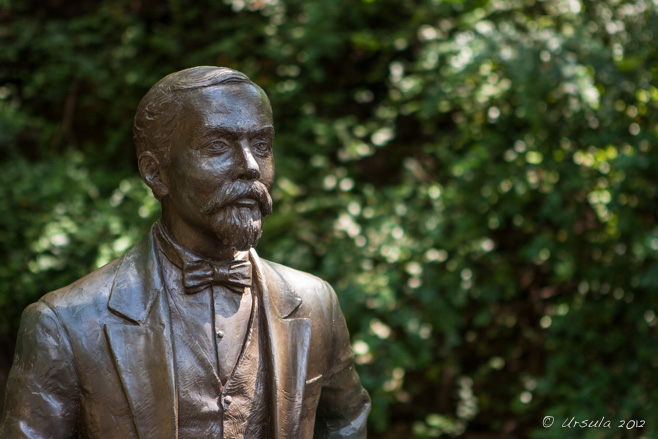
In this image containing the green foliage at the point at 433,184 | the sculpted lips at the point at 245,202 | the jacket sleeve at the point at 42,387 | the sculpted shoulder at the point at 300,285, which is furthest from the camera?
the green foliage at the point at 433,184

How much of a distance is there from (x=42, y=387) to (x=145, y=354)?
26cm

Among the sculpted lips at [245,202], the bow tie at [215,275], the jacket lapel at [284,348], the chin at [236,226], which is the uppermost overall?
the sculpted lips at [245,202]

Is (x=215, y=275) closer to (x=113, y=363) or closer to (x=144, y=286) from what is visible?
(x=144, y=286)

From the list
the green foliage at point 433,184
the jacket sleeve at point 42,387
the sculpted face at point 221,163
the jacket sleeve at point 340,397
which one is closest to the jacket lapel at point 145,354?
the jacket sleeve at point 42,387

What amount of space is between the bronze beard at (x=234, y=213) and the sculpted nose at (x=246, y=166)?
0.02 metres

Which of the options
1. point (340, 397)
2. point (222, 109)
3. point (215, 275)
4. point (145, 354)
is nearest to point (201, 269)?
point (215, 275)

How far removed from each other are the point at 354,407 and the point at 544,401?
3.03 m

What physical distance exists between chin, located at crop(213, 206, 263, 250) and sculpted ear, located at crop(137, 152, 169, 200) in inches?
7.2

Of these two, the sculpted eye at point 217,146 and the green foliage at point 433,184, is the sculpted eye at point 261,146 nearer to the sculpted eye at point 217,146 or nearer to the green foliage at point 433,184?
the sculpted eye at point 217,146

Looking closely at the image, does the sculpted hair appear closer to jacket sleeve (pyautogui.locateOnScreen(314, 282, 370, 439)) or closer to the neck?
the neck

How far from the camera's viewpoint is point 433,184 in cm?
541

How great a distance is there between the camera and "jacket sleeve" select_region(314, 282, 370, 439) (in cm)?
260

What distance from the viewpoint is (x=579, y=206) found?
5.05 m

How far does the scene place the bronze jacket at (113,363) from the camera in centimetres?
219
